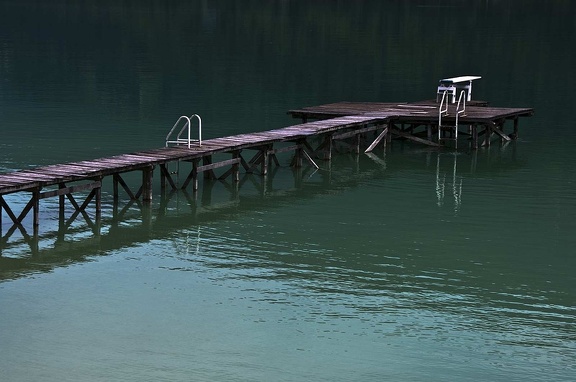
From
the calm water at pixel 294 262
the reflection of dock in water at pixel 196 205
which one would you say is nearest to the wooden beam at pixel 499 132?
the calm water at pixel 294 262

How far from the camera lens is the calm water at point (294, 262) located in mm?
13828

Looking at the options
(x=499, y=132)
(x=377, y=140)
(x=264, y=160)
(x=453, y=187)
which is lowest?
(x=453, y=187)

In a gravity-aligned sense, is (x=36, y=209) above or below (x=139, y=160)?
below

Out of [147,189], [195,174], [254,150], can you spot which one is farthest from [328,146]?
[147,189]

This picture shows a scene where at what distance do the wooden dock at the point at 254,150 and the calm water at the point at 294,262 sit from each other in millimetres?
461

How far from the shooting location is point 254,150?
29.3m

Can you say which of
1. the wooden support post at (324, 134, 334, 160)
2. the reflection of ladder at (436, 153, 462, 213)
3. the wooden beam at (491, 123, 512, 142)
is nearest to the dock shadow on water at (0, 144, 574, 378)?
the reflection of ladder at (436, 153, 462, 213)

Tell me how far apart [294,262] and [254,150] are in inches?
455

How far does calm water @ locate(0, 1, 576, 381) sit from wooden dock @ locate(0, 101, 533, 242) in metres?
0.46

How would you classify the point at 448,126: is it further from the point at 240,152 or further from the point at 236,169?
the point at 236,169

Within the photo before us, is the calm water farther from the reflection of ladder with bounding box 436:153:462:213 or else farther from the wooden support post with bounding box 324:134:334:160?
the wooden support post with bounding box 324:134:334:160

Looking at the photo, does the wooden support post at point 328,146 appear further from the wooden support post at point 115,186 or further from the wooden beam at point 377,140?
the wooden support post at point 115,186

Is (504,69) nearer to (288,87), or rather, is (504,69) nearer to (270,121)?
(288,87)

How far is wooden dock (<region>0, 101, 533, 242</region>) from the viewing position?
1947 centimetres
